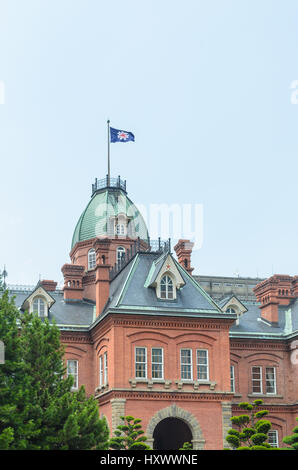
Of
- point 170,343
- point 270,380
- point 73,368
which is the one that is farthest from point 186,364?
point 270,380

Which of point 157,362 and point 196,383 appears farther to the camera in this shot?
point 157,362

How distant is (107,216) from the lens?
57656 millimetres

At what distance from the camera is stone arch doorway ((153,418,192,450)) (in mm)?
42909

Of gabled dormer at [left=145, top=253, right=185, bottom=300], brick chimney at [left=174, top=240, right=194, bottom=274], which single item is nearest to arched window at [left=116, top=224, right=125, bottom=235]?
brick chimney at [left=174, top=240, right=194, bottom=274]

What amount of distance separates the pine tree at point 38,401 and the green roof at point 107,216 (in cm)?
2605

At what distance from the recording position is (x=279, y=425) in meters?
47.3

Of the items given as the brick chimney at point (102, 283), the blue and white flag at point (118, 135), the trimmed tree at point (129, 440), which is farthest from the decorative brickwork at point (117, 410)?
the blue and white flag at point (118, 135)

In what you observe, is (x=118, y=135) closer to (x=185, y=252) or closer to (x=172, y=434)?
(x=185, y=252)

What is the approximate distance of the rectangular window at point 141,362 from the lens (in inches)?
1567

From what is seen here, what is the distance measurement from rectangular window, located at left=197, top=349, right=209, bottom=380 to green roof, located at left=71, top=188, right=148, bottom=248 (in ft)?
59.7

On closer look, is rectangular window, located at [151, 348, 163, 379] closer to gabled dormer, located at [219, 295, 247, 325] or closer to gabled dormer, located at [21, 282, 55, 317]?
gabled dormer, located at [21, 282, 55, 317]

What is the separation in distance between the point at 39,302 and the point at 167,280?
369 inches

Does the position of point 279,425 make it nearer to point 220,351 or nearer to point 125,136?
point 220,351

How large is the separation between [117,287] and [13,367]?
16322 mm
